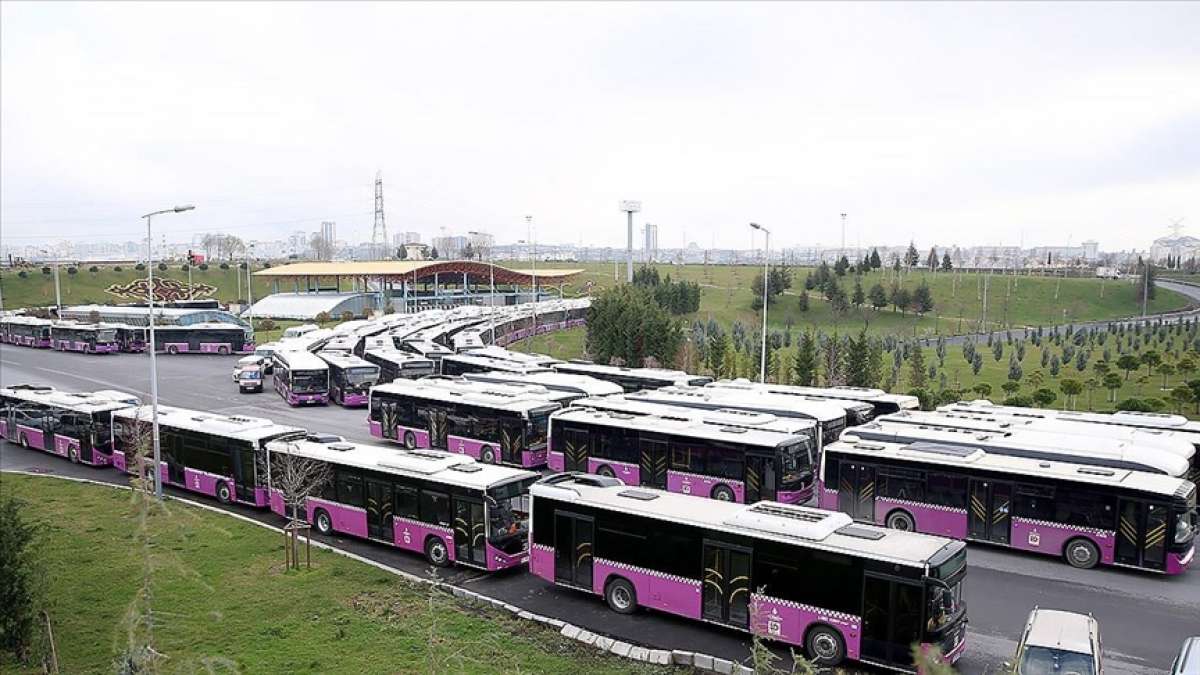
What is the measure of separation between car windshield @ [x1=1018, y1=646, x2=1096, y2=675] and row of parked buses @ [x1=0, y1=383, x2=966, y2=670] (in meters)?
1.13

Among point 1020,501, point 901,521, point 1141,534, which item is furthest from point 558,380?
point 1141,534

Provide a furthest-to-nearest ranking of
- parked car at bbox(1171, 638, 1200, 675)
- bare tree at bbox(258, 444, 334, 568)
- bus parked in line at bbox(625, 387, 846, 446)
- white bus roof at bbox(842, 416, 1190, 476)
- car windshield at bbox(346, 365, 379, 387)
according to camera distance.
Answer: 1. car windshield at bbox(346, 365, 379, 387)
2. bus parked in line at bbox(625, 387, 846, 446)
3. white bus roof at bbox(842, 416, 1190, 476)
4. bare tree at bbox(258, 444, 334, 568)
5. parked car at bbox(1171, 638, 1200, 675)

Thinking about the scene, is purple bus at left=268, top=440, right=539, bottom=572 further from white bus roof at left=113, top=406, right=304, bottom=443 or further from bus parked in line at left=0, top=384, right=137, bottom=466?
bus parked in line at left=0, top=384, right=137, bottom=466

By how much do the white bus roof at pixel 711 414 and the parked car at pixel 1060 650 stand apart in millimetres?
9685

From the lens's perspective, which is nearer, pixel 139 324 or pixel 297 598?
pixel 297 598

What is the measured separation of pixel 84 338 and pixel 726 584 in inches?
2614

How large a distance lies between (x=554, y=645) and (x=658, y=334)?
3404cm

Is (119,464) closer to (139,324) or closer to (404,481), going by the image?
(404,481)

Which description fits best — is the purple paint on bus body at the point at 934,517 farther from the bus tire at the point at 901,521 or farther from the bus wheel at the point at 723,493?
the bus wheel at the point at 723,493

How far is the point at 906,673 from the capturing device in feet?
41.5

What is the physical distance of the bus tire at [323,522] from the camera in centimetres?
2052

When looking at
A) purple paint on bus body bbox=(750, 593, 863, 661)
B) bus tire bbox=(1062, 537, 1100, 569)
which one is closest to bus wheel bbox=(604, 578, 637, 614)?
purple paint on bus body bbox=(750, 593, 863, 661)

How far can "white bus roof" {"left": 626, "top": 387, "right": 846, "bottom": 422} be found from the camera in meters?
25.2

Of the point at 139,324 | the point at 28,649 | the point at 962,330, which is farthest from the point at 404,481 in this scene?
the point at 962,330
